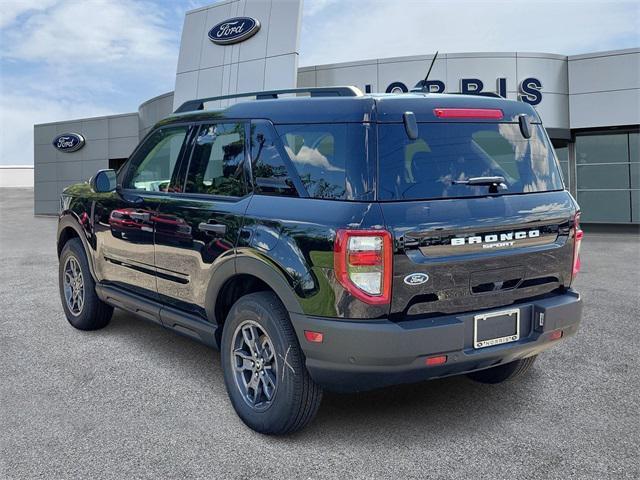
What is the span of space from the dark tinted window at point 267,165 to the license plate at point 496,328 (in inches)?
46.5

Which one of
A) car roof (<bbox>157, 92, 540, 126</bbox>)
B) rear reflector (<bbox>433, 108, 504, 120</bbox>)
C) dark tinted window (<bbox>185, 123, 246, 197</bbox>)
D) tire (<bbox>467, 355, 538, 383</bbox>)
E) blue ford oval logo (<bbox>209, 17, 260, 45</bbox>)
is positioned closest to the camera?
car roof (<bbox>157, 92, 540, 126</bbox>)

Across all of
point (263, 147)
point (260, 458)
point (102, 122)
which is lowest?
point (260, 458)

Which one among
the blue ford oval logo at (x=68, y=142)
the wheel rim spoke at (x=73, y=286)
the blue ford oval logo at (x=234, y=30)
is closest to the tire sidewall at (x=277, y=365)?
the wheel rim spoke at (x=73, y=286)

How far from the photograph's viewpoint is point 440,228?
2.87m

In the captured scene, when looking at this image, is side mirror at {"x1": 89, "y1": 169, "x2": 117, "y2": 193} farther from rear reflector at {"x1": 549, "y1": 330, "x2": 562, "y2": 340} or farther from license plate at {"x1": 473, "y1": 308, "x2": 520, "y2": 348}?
rear reflector at {"x1": 549, "y1": 330, "x2": 562, "y2": 340}

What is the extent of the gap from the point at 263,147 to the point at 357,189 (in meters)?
0.82

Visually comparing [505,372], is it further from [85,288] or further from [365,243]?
[85,288]

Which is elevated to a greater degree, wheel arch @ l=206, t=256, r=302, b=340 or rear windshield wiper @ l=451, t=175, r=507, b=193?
rear windshield wiper @ l=451, t=175, r=507, b=193

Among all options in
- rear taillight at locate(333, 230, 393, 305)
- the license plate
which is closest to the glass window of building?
the license plate

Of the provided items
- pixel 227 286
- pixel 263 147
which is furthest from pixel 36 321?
pixel 263 147

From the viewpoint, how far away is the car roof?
9.82 feet

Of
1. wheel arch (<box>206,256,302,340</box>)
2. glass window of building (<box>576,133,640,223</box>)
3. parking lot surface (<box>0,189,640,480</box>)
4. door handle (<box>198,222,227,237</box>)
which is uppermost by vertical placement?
glass window of building (<box>576,133,640,223</box>)

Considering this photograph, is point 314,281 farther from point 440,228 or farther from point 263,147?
point 263,147

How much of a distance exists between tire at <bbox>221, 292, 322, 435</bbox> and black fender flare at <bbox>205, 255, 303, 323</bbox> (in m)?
0.15
